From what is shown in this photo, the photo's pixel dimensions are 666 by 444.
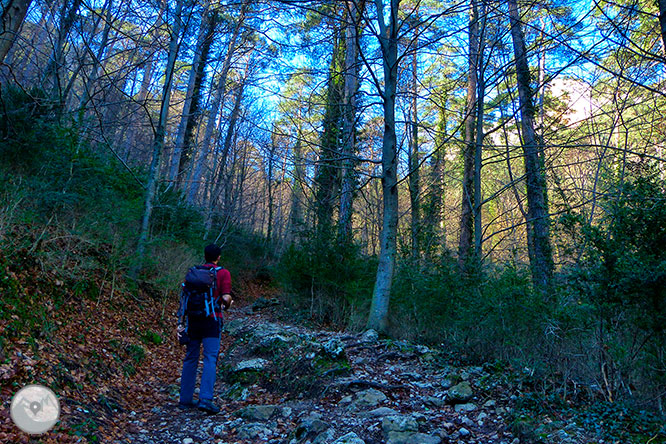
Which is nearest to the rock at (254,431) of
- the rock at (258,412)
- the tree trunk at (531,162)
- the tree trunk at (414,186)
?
the rock at (258,412)

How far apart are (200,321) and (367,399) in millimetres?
2006

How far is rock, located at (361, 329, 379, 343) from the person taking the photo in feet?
21.1

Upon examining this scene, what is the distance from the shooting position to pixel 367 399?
162 inches

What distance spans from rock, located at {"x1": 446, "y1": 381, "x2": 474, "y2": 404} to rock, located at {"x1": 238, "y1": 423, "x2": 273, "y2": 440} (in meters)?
1.82

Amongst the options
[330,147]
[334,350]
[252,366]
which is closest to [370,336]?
[334,350]

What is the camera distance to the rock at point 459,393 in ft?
13.1

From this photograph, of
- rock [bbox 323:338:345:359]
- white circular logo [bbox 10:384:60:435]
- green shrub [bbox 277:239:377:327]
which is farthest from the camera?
green shrub [bbox 277:239:377:327]

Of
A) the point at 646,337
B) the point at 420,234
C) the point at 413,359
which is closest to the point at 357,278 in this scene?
the point at 420,234

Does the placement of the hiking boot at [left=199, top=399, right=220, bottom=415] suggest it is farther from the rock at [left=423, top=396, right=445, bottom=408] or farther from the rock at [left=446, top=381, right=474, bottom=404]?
the rock at [left=446, top=381, right=474, bottom=404]

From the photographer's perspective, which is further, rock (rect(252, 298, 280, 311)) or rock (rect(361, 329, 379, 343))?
rock (rect(252, 298, 280, 311))

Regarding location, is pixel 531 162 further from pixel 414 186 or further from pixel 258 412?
pixel 258 412

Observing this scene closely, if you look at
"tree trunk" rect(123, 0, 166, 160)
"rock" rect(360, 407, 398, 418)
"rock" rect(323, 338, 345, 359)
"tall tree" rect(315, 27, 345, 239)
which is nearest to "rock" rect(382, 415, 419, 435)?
"rock" rect(360, 407, 398, 418)

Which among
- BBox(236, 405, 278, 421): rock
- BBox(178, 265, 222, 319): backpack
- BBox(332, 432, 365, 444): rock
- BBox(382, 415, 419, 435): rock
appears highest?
BBox(178, 265, 222, 319): backpack

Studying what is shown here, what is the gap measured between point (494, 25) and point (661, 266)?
7.97 metres
